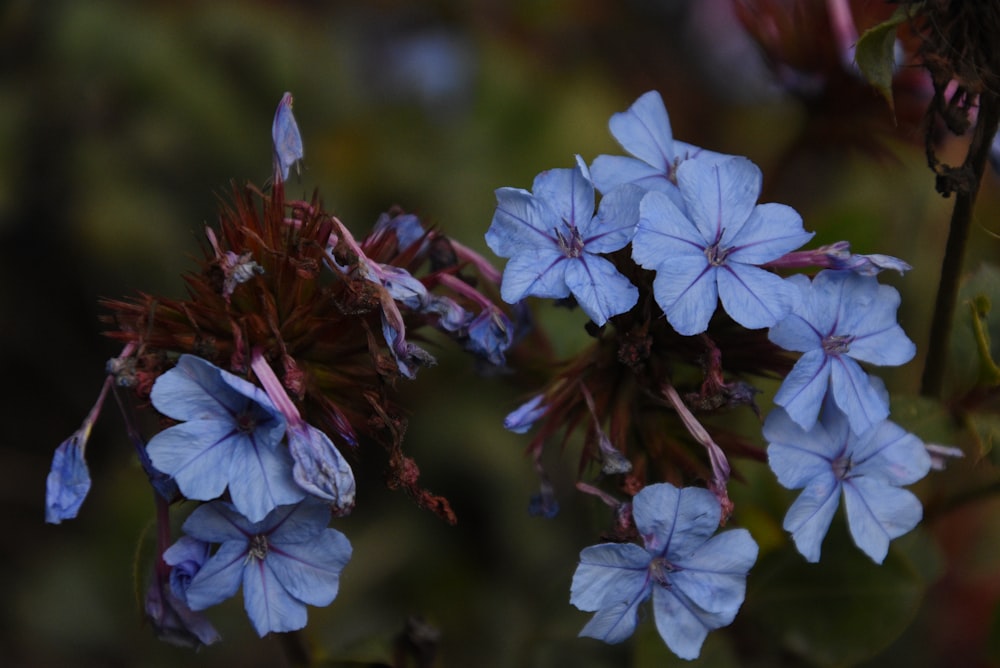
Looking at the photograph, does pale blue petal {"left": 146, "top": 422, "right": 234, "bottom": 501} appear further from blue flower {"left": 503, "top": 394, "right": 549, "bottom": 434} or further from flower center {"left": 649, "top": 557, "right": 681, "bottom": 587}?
flower center {"left": 649, "top": 557, "right": 681, "bottom": 587}

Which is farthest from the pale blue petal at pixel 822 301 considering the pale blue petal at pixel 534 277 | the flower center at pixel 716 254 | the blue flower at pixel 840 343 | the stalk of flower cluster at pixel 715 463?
the pale blue petal at pixel 534 277

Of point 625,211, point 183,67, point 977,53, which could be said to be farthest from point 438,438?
point 977,53

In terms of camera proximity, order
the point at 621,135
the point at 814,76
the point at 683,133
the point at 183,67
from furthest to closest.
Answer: the point at 683,133 < the point at 183,67 < the point at 814,76 < the point at 621,135

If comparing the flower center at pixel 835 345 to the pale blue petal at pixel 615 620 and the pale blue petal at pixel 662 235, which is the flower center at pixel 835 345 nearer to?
the pale blue petal at pixel 662 235

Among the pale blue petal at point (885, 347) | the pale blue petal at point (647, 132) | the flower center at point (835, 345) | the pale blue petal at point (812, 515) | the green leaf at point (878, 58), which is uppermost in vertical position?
the green leaf at point (878, 58)

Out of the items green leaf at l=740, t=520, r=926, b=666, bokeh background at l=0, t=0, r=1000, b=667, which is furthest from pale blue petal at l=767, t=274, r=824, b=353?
bokeh background at l=0, t=0, r=1000, b=667

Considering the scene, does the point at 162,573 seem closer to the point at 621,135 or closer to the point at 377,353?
the point at 377,353

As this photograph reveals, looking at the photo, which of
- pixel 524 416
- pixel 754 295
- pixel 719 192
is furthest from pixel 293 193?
pixel 754 295

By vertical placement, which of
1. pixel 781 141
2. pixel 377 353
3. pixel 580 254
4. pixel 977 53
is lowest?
pixel 781 141
